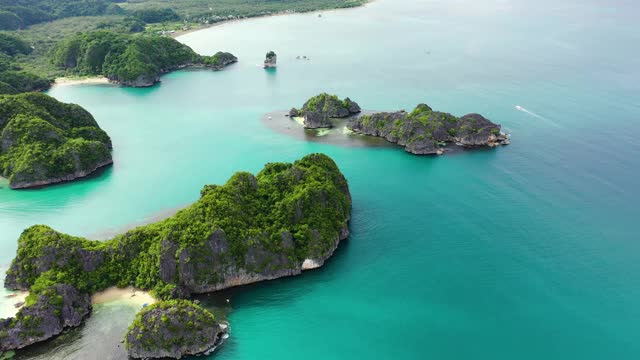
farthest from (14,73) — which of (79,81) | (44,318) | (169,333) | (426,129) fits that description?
(169,333)

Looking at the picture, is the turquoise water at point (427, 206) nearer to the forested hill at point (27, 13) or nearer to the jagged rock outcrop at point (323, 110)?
the jagged rock outcrop at point (323, 110)

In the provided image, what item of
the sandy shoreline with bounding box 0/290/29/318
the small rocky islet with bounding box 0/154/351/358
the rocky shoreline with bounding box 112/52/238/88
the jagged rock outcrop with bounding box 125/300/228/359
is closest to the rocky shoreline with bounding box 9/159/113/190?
the small rocky islet with bounding box 0/154/351/358

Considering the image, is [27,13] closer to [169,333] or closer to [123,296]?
[123,296]

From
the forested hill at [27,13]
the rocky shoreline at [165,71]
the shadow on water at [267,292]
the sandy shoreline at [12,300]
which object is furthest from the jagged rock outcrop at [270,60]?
the forested hill at [27,13]

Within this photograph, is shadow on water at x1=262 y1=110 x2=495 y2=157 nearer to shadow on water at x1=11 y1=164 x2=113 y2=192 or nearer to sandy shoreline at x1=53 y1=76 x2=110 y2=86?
shadow on water at x1=11 y1=164 x2=113 y2=192

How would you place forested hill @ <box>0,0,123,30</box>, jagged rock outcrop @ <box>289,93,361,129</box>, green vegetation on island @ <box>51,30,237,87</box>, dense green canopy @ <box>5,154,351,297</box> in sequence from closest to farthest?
dense green canopy @ <box>5,154,351,297</box>, jagged rock outcrop @ <box>289,93,361,129</box>, green vegetation on island @ <box>51,30,237,87</box>, forested hill @ <box>0,0,123,30</box>

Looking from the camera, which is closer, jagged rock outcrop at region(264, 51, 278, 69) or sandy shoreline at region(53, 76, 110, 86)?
sandy shoreline at region(53, 76, 110, 86)
